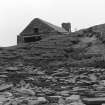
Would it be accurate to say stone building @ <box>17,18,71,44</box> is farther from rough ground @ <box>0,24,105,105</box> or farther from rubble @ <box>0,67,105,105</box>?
rubble @ <box>0,67,105,105</box>

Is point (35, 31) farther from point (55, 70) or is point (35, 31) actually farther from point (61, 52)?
point (55, 70)

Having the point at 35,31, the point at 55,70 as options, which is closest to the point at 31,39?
the point at 35,31

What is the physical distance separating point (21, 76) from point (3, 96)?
214 centimetres

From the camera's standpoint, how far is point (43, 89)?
8281 mm

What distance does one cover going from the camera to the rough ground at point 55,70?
759 centimetres

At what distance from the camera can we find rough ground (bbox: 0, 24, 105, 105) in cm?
759

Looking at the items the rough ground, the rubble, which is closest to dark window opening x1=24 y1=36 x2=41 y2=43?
the rough ground

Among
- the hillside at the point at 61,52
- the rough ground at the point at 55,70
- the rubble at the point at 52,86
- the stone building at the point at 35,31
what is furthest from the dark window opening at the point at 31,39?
the rubble at the point at 52,86

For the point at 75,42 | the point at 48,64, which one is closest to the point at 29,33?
the point at 75,42

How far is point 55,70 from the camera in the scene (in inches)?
416

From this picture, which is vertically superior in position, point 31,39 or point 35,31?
point 35,31

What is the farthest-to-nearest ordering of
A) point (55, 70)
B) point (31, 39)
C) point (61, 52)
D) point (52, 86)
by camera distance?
point (31, 39)
point (61, 52)
point (55, 70)
point (52, 86)

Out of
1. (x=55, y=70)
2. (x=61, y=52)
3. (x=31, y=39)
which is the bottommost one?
(x=55, y=70)

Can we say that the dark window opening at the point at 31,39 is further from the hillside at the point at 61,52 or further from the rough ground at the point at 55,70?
the hillside at the point at 61,52
